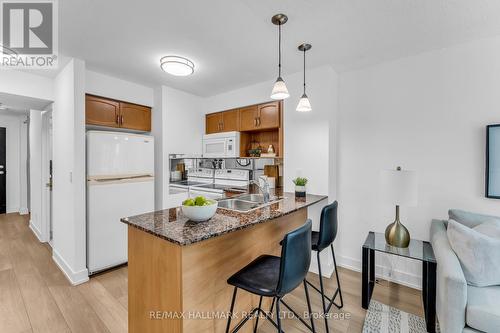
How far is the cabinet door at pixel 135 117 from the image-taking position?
3.24 meters

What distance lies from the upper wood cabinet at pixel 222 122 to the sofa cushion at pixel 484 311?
303 cm

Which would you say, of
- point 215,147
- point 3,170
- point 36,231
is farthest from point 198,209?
point 3,170

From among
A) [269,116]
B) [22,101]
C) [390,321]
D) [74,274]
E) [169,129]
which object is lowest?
[390,321]

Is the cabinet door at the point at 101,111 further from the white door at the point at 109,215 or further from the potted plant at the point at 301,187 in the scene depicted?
the potted plant at the point at 301,187

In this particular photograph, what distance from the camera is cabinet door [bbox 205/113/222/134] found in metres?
3.85

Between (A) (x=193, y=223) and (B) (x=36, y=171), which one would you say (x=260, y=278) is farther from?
(B) (x=36, y=171)

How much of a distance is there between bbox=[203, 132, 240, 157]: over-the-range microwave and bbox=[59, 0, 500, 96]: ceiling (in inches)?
42.9

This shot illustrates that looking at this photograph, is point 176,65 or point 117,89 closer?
point 176,65

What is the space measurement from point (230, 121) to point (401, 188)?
98.6 inches

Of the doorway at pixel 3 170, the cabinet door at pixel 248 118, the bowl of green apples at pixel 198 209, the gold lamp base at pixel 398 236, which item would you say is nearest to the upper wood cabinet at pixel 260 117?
the cabinet door at pixel 248 118

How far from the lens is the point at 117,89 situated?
3.12 m

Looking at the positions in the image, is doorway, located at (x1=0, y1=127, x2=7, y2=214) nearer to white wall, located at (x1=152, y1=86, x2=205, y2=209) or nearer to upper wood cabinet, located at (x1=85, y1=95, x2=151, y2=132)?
upper wood cabinet, located at (x1=85, y1=95, x2=151, y2=132)

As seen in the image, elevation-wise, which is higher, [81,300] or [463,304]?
[463,304]

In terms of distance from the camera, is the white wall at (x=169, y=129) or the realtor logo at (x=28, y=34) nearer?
the realtor logo at (x=28, y=34)
